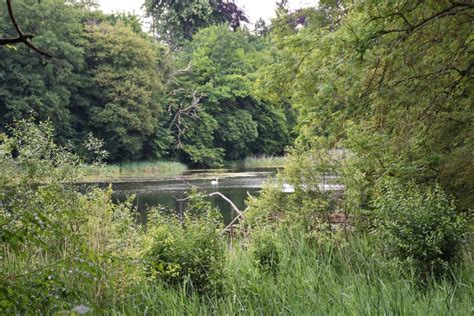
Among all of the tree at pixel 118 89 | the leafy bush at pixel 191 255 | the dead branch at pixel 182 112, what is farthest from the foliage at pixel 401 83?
the dead branch at pixel 182 112

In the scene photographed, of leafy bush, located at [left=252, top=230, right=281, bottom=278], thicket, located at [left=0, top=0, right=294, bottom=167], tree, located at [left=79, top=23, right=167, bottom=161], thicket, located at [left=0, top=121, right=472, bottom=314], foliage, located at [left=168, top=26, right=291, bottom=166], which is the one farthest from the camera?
foliage, located at [left=168, top=26, right=291, bottom=166]

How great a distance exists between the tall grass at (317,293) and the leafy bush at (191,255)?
135 millimetres

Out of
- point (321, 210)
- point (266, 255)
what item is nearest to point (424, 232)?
point (266, 255)

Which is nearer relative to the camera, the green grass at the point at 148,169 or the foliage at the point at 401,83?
the foliage at the point at 401,83

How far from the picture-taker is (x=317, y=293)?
5.07 meters

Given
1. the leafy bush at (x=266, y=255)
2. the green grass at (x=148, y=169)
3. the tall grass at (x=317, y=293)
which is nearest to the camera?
the tall grass at (x=317, y=293)

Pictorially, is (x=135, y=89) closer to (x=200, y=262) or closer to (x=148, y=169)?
(x=148, y=169)

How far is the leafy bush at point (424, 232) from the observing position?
17.8ft

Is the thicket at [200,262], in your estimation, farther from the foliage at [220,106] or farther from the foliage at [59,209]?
the foliage at [220,106]

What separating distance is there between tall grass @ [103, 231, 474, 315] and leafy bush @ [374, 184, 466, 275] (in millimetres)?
171

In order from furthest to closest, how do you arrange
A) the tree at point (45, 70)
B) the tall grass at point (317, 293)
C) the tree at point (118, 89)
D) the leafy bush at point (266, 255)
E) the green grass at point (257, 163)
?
the green grass at point (257, 163)
the tree at point (118, 89)
the tree at point (45, 70)
the leafy bush at point (266, 255)
the tall grass at point (317, 293)

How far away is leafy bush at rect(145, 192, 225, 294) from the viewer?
5.51m

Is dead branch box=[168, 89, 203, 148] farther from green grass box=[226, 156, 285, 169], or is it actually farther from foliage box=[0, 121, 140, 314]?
foliage box=[0, 121, 140, 314]

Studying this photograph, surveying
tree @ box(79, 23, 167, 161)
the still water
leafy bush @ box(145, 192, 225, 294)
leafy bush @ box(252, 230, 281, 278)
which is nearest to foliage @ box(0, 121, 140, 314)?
leafy bush @ box(145, 192, 225, 294)
